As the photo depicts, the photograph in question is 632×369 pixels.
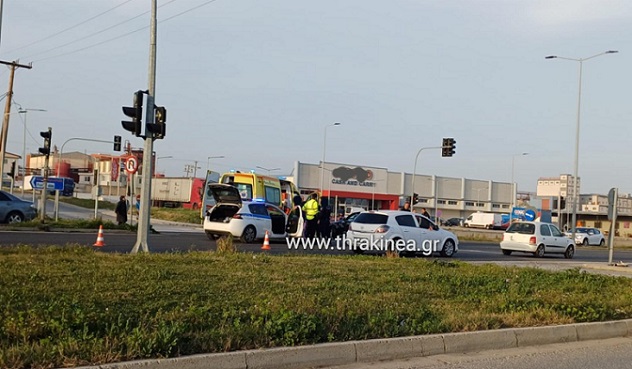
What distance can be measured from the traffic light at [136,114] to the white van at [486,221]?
67.7 metres

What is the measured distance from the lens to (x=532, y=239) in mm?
29625

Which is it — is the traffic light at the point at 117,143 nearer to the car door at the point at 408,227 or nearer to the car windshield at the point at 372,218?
the car windshield at the point at 372,218

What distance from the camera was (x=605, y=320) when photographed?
420 inches

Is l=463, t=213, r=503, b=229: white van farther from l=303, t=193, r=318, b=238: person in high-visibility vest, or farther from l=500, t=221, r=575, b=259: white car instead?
l=303, t=193, r=318, b=238: person in high-visibility vest

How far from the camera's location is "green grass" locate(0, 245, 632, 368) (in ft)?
22.8

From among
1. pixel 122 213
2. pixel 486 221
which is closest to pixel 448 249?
pixel 122 213

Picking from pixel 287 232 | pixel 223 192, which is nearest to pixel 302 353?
pixel 287 232

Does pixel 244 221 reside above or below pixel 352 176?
below

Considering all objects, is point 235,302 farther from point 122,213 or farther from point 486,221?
point 486,221

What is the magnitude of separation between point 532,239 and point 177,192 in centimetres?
5153

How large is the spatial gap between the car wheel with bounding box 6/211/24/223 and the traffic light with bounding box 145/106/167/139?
53.3 feet

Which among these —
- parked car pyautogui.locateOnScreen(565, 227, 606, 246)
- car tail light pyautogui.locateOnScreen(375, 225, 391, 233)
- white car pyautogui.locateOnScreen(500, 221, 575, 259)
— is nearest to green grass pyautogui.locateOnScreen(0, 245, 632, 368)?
car tail light pyautogui.locateOnScreen(375, 225, 391, 233)

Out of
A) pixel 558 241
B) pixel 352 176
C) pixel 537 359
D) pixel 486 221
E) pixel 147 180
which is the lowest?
pixel 537 359

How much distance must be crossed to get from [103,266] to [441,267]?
309 inches
